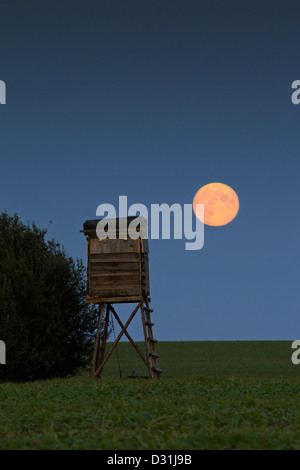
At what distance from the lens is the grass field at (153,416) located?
463 inches

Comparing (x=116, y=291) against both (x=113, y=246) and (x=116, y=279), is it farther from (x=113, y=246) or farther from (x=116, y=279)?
(x=113, y=246)

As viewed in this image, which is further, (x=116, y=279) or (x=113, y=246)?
(x=113, y=246)

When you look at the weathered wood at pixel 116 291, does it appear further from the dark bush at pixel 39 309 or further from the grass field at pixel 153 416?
the grass field at pixel 153 416

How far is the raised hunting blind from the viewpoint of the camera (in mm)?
31000

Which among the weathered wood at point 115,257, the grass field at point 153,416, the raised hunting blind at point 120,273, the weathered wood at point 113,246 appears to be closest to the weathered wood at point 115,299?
the raised hunting blind at point 120,273

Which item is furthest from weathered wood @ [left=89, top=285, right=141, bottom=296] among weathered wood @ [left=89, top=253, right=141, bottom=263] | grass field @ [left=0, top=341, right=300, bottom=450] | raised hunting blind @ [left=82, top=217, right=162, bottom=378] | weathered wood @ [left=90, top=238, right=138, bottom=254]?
grass field @ [left=0, top=341, right=300, bottom=450]

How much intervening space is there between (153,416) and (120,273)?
16557 mm

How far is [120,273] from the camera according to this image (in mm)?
31156

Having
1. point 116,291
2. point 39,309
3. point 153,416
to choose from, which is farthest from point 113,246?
point 153,416

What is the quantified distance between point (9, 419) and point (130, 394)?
6.25 meters

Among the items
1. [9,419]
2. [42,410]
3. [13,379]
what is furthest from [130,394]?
[13,379]

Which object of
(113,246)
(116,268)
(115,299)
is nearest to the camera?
(115,299)

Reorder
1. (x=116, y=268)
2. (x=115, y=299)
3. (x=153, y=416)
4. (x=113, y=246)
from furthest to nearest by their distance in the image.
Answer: (x=113, y=246), (x=116, y=268), (x=115, y=299), (x=153, y=416)

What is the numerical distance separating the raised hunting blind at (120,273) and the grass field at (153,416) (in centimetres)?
522
